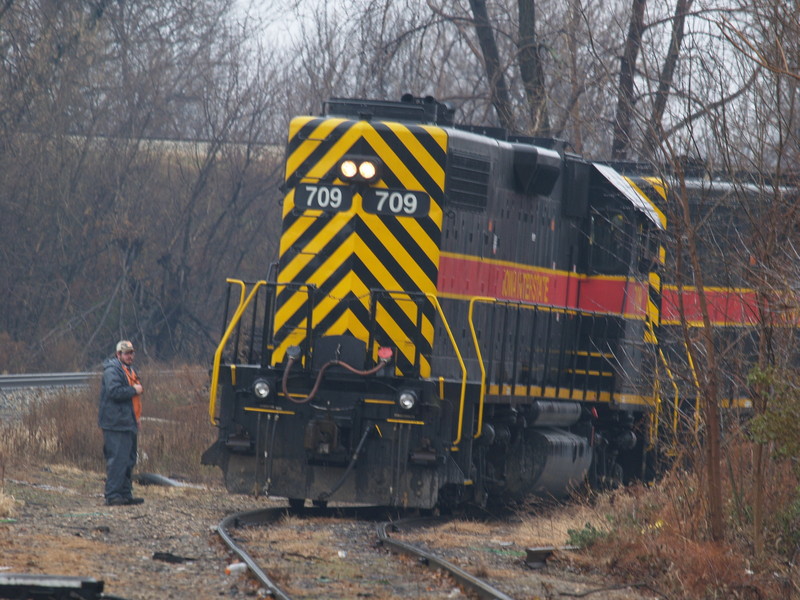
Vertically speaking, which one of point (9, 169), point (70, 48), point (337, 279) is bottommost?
point (337, 279)

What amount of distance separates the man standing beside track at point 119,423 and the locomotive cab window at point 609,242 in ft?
16.9

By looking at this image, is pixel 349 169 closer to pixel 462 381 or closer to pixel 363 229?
pixel 363 229

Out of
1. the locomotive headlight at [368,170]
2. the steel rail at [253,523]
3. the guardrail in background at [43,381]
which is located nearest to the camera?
the steel rail at [253,523]

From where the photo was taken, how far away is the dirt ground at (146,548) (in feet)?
23.5

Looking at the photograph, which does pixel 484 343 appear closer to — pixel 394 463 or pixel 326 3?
pixel 394 463

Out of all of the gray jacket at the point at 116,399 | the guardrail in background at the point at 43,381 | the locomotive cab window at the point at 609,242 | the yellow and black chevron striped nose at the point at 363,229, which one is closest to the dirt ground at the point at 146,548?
the gray jacket at the point at 116,399

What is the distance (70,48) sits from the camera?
103 feet

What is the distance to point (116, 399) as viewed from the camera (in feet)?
37.6

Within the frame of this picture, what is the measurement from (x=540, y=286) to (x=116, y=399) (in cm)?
446

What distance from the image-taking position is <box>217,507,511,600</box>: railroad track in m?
7.02

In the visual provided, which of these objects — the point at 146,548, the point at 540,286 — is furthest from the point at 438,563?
the point at 540,286

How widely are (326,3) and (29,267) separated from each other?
10936 mm

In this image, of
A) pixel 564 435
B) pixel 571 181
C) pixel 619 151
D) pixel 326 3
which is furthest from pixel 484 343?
pixel 326 3

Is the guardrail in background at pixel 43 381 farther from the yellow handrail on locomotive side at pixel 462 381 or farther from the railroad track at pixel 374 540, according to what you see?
the yellow handrail on locomotive side at pixel 462 381
